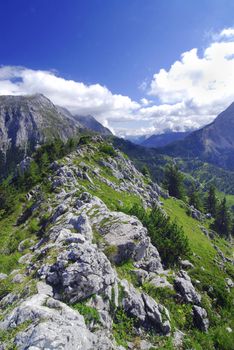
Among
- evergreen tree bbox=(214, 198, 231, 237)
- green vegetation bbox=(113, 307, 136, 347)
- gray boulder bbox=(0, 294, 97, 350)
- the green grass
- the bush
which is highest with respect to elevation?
the bush

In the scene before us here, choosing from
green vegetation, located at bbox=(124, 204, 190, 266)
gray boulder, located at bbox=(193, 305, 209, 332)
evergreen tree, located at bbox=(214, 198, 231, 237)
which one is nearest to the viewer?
gray boulder, located at bbox=(193, 305, 209, 332)

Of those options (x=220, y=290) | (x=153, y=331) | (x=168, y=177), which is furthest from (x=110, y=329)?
(x=168, y=177)

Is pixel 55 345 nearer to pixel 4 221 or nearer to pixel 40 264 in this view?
pixel 40 264

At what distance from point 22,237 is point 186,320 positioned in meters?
32.8

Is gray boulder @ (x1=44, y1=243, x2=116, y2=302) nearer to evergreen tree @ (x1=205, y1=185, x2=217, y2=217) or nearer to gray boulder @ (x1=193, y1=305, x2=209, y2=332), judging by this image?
gray boulder @ (x1=193, y1=305, x2=209, y2=332)

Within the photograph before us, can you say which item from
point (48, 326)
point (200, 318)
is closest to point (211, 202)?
point (200, 318)

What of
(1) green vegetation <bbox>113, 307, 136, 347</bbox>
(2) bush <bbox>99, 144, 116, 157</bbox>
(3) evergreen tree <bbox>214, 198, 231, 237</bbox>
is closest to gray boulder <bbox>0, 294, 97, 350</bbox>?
(1) green vegetation <bbox>113, 307, 136, 347</bbox>

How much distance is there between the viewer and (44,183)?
71625mm

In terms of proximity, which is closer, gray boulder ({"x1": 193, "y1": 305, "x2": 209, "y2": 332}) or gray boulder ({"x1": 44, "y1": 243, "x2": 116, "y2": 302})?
gray boulder ({"x1": 44, "y1": 243, "x2": 116, "y2": 302})

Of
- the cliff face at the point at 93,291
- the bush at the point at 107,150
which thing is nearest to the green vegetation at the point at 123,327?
the cliff face at the point at 93,291

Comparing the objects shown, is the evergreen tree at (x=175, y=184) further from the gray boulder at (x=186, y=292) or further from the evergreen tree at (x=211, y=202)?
the gray boulder at (x=186, y=292)

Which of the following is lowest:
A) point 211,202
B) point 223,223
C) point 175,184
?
point 223,223

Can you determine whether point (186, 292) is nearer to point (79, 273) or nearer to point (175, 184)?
point (79, 273)

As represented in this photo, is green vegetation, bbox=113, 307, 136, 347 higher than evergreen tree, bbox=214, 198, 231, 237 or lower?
higher
